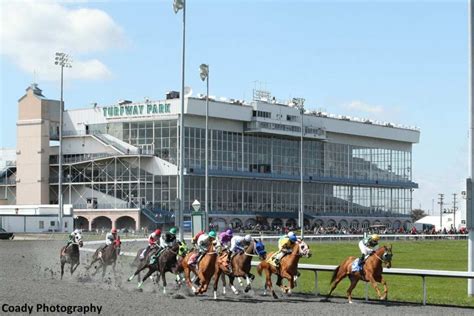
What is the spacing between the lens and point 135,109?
87500mm

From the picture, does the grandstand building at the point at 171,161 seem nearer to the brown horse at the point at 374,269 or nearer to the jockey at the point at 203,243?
the jockey at the point at 203,243

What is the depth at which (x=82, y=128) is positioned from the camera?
90.4 metres

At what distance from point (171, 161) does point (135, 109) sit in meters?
6.82

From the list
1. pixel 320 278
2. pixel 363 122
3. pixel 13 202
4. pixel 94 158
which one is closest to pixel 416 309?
pixel 320 278

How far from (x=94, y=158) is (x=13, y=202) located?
12427 mm

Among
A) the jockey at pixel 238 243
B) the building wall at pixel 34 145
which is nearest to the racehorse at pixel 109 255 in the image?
the jockey at pixel 238 243

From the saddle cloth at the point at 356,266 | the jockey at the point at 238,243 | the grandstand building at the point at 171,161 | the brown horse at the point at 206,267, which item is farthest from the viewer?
Result: the grandstand building at the point at 171,161

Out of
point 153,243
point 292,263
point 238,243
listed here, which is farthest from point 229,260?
point 153,243

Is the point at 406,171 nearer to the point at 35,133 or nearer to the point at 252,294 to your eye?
the point at 35,133

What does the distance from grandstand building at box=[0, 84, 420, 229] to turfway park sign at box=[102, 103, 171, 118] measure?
102 millimetres

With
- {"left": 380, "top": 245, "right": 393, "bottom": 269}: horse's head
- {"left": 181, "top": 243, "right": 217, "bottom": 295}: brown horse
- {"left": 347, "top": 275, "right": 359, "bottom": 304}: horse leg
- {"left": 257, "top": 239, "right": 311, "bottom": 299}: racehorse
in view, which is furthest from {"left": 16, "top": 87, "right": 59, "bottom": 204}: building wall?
{"left": 380, "top": 245, "right": 393, "bottom": 269}: horse's head

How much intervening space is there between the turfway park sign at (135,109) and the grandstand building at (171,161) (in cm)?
10

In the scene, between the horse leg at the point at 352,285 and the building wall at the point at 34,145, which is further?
the building wall at the point at 34,145

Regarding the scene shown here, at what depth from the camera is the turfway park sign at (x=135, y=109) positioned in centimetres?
8598
